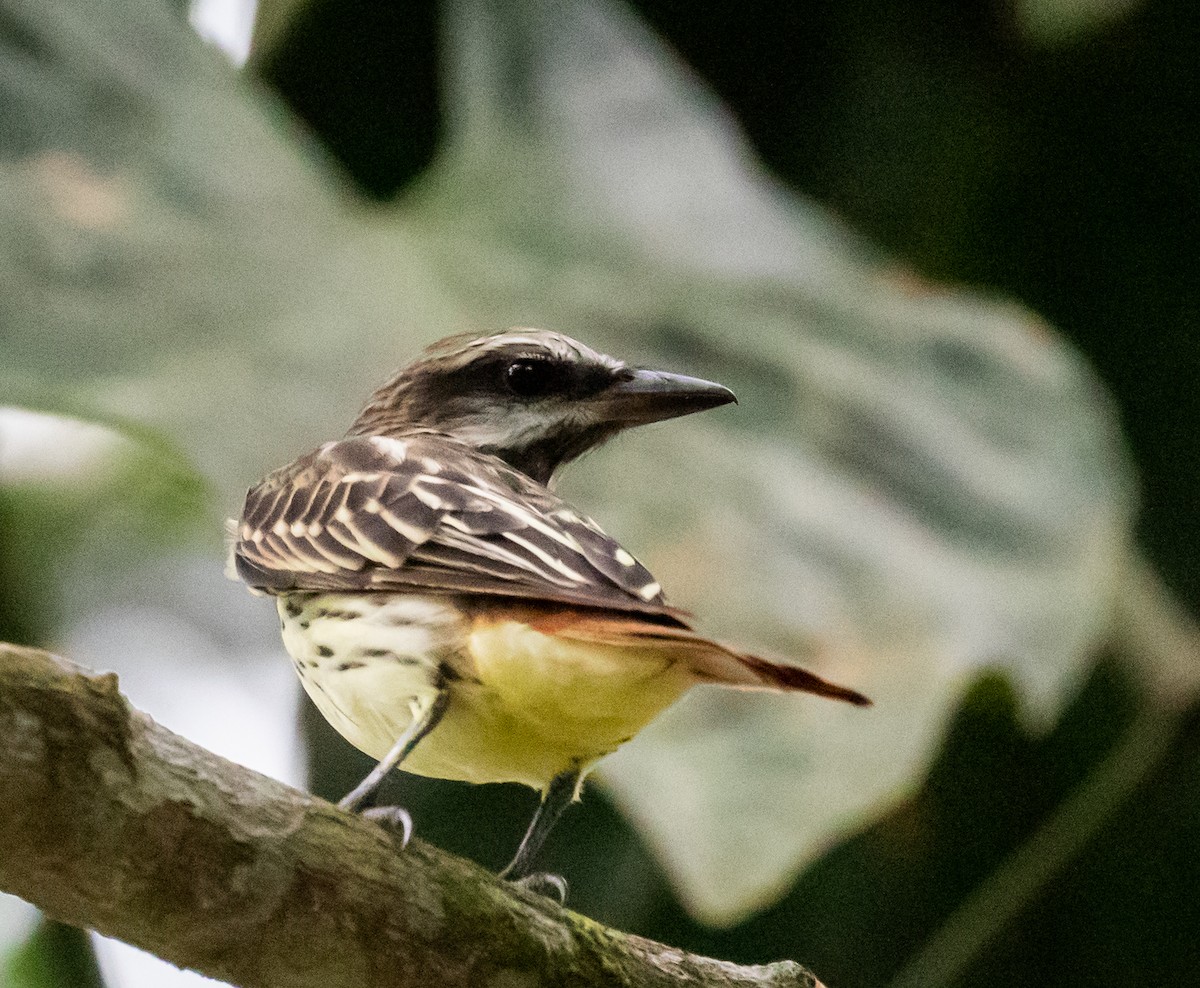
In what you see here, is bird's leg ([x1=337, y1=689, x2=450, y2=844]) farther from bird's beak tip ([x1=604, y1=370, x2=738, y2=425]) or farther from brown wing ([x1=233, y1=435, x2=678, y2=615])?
bird's beak tip ([x1=604, y1=370, x2=738, y2=425])

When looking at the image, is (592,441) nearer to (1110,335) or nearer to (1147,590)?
(1147,590)

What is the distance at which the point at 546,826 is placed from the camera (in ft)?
5.90

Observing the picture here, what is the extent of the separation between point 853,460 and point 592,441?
0.59 m

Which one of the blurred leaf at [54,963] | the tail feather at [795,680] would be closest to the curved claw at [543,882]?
the tail feather at [795,680]

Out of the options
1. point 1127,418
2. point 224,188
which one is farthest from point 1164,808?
point 224,188

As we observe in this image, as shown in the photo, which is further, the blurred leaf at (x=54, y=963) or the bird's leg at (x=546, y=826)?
the blurred leaf at (x=54, y=963)

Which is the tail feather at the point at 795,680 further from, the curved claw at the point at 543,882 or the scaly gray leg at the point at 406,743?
the curved claw at the point at 543,882

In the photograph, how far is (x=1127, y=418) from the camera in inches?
136

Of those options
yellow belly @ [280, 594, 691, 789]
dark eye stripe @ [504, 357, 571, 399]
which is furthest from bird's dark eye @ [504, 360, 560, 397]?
yellow belly @ [280, 594, 691, 789]

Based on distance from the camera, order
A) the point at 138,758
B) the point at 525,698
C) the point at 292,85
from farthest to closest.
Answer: the point at 292,85 < the point at 525,698 < the point at 138,758

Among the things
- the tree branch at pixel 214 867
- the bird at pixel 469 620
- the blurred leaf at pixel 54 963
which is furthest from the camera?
the blurred leaf at pixel 54 963

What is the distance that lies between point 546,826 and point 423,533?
388 mm

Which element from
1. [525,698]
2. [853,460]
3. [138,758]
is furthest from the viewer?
[853,460]

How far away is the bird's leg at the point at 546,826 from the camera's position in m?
1.76
